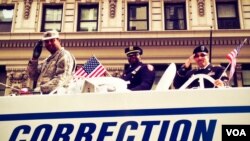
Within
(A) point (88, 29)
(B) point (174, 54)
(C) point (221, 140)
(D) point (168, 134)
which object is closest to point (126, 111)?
(D) point (168, 134)

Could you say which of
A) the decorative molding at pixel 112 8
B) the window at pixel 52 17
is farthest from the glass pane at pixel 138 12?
the window at pixel 52 17

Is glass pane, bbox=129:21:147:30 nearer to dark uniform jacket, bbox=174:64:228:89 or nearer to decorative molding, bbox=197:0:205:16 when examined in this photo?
decorative molding, bbox=197:0:205:16

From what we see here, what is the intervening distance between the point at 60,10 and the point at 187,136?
52.2 ft

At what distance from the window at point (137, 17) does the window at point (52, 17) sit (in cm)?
352

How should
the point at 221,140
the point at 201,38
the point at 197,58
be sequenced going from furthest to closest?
the point at 201,38 < the point at 197,58 < the point at 221,140

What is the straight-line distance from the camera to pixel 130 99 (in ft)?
8.85

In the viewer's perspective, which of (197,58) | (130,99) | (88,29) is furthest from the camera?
(88,29)

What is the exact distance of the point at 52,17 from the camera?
17.5 metres

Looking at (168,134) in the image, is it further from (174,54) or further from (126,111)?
(174,54)

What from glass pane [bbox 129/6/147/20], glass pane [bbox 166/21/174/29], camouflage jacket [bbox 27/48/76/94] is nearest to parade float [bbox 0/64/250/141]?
camouflage jacket [bbox 27/48/76/94]

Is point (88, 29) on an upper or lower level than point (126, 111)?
upper

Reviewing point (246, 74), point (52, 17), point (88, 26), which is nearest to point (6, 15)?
point (52, 17)

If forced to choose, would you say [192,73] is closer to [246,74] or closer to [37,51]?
[37,51]

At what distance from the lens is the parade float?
2.56 metres
